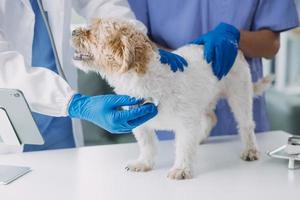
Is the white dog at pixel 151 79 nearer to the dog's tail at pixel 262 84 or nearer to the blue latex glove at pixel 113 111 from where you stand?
the blue latex glove at pixel 113 111

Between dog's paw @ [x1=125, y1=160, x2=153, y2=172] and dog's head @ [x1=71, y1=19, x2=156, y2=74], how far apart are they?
27 cm

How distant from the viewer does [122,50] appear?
1.01m

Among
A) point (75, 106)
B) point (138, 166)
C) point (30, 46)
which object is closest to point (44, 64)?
point (30, 46)

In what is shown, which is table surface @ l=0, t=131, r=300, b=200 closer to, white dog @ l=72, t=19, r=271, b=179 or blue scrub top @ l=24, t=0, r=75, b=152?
white dog @ l=72, t=19, r=271, b=179

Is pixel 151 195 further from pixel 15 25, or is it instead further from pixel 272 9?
pixel 272 9

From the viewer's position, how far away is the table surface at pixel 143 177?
1.01 m

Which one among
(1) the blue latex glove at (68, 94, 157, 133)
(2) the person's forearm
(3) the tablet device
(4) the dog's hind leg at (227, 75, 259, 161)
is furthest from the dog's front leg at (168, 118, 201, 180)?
(2) the person's forearm

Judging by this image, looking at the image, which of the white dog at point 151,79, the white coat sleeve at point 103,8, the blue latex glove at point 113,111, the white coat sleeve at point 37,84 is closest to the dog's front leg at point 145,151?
the white dog at point 151,79

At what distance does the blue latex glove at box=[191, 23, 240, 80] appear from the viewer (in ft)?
4.10

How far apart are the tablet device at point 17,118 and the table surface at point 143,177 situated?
10 centimetres

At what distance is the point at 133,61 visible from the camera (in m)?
1.03

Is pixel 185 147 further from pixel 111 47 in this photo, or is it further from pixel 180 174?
pixel 111 47

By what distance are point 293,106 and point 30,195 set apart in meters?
2.26

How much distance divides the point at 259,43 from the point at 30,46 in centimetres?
76
